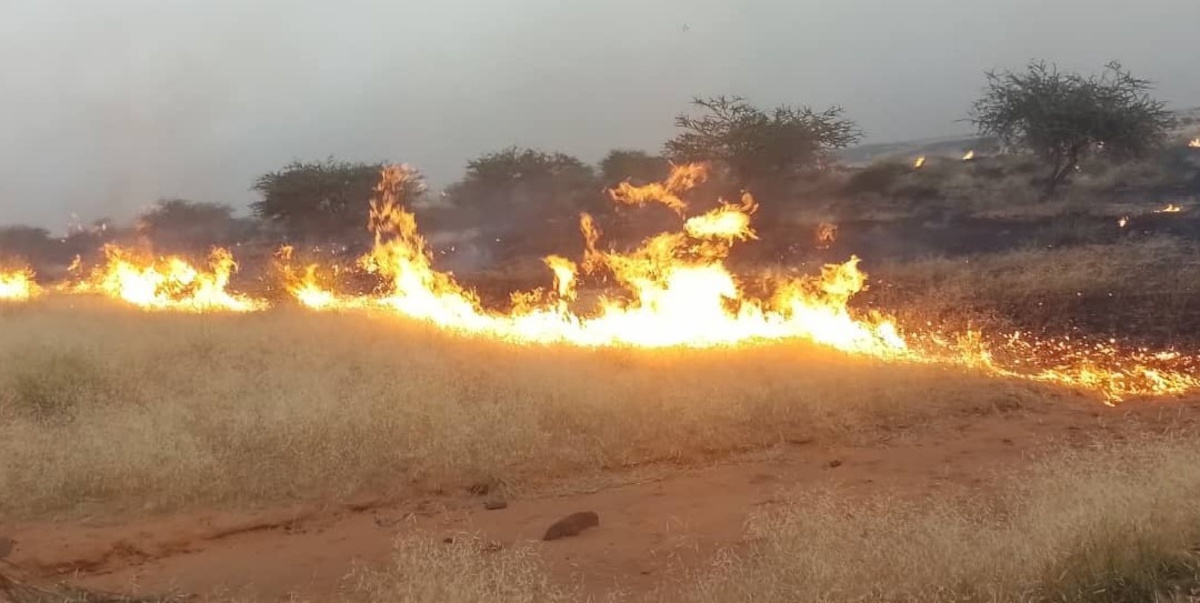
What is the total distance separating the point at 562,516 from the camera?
7.54 m

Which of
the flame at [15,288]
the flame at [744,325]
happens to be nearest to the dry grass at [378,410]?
the flame at [744,325]

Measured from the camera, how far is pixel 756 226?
1380 inches

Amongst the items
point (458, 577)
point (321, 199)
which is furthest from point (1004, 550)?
point (321, 199)

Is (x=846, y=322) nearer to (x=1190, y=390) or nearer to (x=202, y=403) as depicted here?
(x=1190, y=390)

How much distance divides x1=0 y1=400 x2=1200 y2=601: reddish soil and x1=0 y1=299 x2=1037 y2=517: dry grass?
0.39m

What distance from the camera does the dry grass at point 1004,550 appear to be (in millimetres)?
4504

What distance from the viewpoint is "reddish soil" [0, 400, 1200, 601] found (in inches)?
251

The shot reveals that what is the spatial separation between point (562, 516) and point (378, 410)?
2888mm

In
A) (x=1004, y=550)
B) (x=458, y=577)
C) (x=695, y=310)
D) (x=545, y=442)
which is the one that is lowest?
(x=1004, y=550)

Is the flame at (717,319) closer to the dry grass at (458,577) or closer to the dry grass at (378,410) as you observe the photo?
the dry grass at (378,410)

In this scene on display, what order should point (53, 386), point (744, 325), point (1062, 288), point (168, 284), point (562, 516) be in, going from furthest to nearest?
point (168, 284)
point (1062, 288)
point (744, 325)
point (53, 386)
point (562, 516)

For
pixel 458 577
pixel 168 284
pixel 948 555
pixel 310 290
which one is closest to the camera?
pixel 948 555

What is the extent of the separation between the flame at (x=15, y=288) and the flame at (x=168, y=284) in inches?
62.8

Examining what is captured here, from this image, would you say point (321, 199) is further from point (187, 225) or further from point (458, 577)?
point (458, 577)
